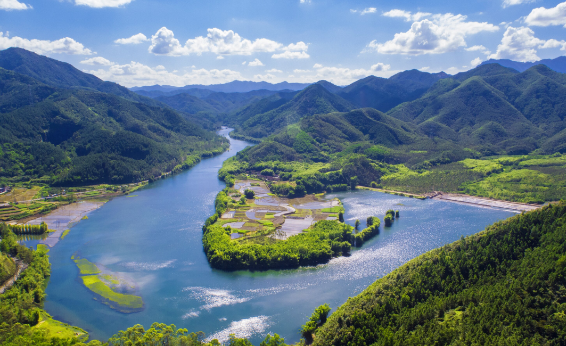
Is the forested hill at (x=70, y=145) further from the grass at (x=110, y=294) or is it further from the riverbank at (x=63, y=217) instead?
the grass at (x=110, y=294)

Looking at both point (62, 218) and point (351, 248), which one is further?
point (62, 218)

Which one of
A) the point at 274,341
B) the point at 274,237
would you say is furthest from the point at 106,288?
the point at 274,237

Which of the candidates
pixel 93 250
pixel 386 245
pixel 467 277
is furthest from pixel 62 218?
pixel 467 277

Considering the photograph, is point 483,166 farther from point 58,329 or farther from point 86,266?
point 58,329

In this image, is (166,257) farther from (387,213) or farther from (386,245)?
(387,213)

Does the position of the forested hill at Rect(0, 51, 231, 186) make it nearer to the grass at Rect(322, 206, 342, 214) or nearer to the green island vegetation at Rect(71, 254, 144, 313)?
the green island vegetation at Rect(71, 254, 144, 313)

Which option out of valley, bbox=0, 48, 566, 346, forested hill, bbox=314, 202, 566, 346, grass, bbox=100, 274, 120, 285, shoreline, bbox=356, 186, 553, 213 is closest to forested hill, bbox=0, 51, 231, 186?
valley, bbox=0, 48, 566, 346
